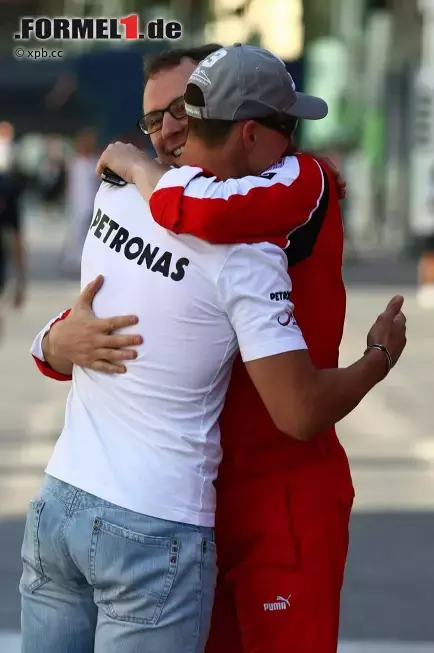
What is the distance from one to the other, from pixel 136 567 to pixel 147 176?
28.8 inches

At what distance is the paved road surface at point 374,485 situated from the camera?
5.50 m

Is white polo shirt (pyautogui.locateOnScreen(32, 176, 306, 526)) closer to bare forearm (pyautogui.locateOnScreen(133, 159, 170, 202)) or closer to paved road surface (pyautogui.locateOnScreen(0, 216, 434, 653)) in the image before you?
bare forearm (pyautogui.locateOnScreen(133, 159, 170, 202))

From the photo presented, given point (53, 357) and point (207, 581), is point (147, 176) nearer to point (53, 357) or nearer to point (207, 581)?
point (53, 357)

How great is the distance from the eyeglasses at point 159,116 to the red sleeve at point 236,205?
32 centimetres

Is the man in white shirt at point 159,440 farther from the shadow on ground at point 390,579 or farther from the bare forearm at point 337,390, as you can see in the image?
the shadow on ground at point 390,579

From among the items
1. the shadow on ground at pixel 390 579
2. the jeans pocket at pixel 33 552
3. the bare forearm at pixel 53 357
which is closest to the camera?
the jeans pocket at pixel 33 552

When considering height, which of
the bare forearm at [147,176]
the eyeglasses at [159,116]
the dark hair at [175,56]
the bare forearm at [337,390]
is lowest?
the bare forearm at [337,390]

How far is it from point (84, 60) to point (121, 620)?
24052 millimetres

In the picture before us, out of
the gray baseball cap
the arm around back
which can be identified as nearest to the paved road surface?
the arm around back

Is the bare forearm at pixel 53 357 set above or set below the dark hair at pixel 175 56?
below

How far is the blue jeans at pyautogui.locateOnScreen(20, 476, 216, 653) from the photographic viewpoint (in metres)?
2.51

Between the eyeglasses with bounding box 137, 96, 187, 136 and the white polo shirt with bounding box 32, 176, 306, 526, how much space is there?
0.33 m

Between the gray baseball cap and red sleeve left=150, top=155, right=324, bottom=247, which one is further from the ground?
the gray baseball cap

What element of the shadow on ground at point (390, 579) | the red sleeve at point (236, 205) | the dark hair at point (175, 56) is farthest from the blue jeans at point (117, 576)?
the shadow on ground at point (390, 579)
